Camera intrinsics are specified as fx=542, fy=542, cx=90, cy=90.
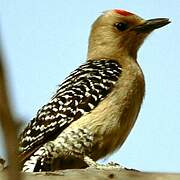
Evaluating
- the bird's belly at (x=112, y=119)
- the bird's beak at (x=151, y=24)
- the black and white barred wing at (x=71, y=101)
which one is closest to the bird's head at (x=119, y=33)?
the bird's beak at (x=151, y=24)

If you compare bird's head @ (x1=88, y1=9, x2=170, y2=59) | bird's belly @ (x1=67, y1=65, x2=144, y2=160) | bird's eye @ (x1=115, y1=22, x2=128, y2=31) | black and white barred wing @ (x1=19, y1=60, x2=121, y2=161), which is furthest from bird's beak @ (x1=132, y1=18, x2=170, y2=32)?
bird's belly @ (x1=67, y1=65, x2=144, y2=160)

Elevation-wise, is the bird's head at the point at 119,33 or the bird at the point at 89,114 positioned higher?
the bird's head at the point at 119,33

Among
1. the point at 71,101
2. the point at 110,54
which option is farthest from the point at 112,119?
the point at 110,54

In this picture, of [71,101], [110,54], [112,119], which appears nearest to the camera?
[112,119]

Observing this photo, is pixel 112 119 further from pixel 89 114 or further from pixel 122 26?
pixel 122 26

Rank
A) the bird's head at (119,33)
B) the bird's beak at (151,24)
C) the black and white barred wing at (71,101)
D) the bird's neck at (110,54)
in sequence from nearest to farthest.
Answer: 1. the black and white barred wing at (71,101)
2. the bird's neck at (110,54)
3. the bird's head at (119,33)
4. the bird's beak at (151,24)

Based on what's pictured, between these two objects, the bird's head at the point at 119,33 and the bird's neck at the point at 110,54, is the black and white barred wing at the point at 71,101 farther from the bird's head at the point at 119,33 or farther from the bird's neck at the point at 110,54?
the bird's head at the point at 119,33

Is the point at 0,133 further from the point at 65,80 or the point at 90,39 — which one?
the point at 90,39
